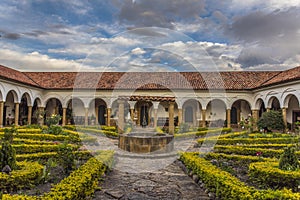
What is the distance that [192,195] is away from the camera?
6.36m

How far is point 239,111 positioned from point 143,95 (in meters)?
9.03

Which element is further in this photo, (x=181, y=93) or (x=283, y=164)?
(x=181, y=93)

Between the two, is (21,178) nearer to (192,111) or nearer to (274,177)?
(274,177)

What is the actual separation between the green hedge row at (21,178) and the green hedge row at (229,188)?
3.81 metres

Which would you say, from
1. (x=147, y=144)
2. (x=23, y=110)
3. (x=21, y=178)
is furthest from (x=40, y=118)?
(x=21, y=178)

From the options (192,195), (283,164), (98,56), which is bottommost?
(192,195)

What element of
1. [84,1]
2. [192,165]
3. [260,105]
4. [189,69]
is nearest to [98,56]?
[84,1]

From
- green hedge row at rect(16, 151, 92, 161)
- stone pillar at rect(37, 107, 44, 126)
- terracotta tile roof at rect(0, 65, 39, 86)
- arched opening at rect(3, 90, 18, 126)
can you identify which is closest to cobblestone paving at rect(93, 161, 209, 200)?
green hedge row at rect(16, 151, 92, 161)

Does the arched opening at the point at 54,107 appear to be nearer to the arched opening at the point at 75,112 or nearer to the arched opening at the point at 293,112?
the arched opening at the point at 75,112

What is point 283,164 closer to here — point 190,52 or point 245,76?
point 190,52

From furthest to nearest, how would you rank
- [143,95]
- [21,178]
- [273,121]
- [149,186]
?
[143,95], [273,121], [149,186], [21,178]

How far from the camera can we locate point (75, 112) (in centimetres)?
2778

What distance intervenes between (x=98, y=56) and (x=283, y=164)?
451 inches

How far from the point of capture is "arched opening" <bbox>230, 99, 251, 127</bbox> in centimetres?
2631
